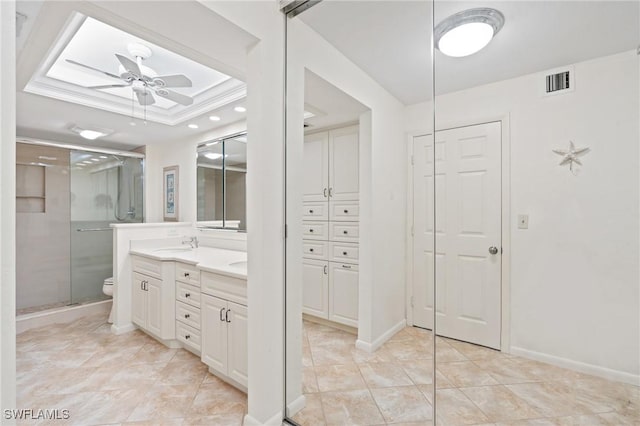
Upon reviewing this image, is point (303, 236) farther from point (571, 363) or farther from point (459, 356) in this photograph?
point (571, 363)

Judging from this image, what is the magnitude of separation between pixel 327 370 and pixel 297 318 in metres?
0.39

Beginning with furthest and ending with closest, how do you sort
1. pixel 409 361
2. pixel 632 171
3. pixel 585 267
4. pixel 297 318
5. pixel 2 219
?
pixel 297 318, pixel 409 361, pixel 585 267, pixel 632 171, pixel 2 219

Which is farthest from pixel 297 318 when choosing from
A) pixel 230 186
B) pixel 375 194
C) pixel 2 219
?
pixel 230 186

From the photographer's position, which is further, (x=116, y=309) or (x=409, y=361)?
(x=116, y=309)

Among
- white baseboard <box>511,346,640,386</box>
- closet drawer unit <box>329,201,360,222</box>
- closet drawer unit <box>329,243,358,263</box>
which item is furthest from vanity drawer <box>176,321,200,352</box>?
white baseboard <box>511,346,640,386</box>

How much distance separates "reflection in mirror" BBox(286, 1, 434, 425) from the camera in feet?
5.19

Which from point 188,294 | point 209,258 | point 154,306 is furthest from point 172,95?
point 154,306

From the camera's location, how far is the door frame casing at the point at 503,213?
60.4 inches

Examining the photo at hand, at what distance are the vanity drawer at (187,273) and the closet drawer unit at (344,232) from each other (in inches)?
46.7

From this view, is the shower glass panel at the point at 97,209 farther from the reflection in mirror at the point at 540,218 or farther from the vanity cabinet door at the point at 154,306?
the reflection in mirror at the point at 540,218

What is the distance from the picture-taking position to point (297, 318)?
167 cm

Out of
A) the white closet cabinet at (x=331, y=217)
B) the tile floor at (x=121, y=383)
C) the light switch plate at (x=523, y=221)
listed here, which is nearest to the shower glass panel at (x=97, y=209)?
the tile floor at (x=121, y=383)

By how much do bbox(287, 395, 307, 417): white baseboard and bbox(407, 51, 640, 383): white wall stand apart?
123 centimetres

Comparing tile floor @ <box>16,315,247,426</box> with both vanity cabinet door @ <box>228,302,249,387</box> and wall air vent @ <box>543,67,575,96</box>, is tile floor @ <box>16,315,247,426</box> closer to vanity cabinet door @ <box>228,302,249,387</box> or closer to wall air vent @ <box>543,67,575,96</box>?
vanity cabinet door @ <box>228,302,249,387</box>
